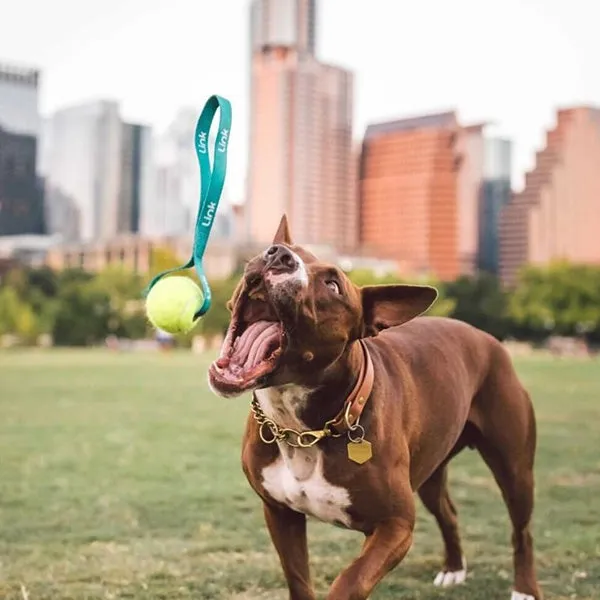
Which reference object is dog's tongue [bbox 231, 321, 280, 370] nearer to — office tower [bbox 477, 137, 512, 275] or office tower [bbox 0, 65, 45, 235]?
office tower [bbox 0, 65, 45, 235]

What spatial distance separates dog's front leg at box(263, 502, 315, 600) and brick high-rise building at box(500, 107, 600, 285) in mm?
94595

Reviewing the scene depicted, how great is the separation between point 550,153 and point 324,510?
338 feet

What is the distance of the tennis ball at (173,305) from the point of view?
3.65m

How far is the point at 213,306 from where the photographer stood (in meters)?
52.3

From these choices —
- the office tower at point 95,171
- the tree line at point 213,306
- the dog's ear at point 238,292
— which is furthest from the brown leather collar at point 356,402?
the office tower at point 95,171

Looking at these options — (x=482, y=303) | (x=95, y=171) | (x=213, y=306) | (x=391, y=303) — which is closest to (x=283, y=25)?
(x=95, y=171)

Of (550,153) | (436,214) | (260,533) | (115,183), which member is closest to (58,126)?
(115,183)

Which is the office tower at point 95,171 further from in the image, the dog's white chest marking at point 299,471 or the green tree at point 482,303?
the dog's white chest marking at point 299,471

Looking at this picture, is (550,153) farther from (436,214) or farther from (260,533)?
(260,533)

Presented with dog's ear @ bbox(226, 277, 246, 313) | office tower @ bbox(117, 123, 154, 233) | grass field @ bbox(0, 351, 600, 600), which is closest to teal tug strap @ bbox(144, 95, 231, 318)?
dog's ear @ bbox(226, 277, 246, 313)

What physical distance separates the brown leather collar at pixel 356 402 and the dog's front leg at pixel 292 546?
512mm

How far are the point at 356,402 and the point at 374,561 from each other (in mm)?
524

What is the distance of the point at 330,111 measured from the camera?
105938mm

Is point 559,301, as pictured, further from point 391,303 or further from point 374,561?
point 374,561
